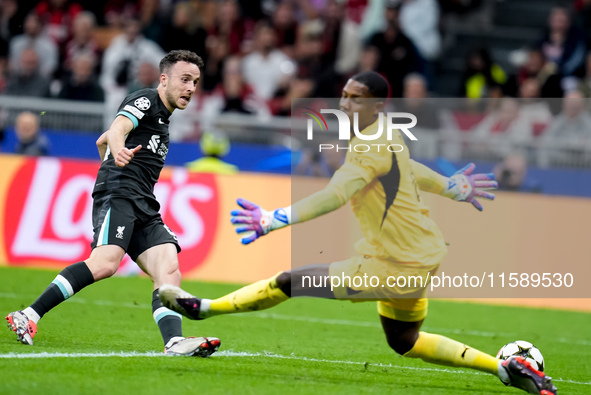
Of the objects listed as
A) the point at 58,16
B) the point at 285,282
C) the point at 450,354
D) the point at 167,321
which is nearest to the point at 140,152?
the point at 167,321

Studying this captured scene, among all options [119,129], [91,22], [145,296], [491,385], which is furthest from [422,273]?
[91,22]

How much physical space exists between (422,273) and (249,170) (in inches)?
354

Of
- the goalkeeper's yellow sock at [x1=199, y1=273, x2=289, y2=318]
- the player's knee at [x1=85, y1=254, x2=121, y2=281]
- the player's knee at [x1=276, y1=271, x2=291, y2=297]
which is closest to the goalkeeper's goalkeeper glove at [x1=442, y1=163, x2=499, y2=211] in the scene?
the player's knee at [x1=276, y1=271, x2=291, y2=297]

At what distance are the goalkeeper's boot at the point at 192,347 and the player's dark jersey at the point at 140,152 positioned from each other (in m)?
1.13

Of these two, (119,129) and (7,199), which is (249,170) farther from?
(119,129)

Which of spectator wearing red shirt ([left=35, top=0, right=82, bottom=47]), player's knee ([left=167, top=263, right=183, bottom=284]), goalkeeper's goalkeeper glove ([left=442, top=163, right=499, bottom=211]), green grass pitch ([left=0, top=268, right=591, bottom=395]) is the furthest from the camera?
spectator wearing red shirt ([left=35, top=0, right=82, bottom=47])

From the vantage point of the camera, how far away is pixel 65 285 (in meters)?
6.73

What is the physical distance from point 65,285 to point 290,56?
1110 centimetres

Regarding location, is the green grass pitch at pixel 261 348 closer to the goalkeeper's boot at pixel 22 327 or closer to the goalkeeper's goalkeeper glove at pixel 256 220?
the goalkeeper's boot at pixel 22 327

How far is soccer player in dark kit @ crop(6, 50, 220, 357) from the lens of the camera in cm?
670

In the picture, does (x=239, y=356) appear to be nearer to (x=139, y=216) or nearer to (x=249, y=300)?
(x=249, y=300)

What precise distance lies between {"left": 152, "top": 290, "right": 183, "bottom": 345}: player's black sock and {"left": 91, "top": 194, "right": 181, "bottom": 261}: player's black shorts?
411mm

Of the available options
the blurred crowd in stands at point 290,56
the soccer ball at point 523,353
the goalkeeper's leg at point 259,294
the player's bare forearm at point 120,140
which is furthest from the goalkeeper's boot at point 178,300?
the blurred crowd in stands at point 290,56

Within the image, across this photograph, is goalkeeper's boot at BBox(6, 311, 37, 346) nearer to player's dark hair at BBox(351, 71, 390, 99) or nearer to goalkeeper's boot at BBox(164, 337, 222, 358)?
goalkeeper's boot at BBox(164, 337, 222, 358)
